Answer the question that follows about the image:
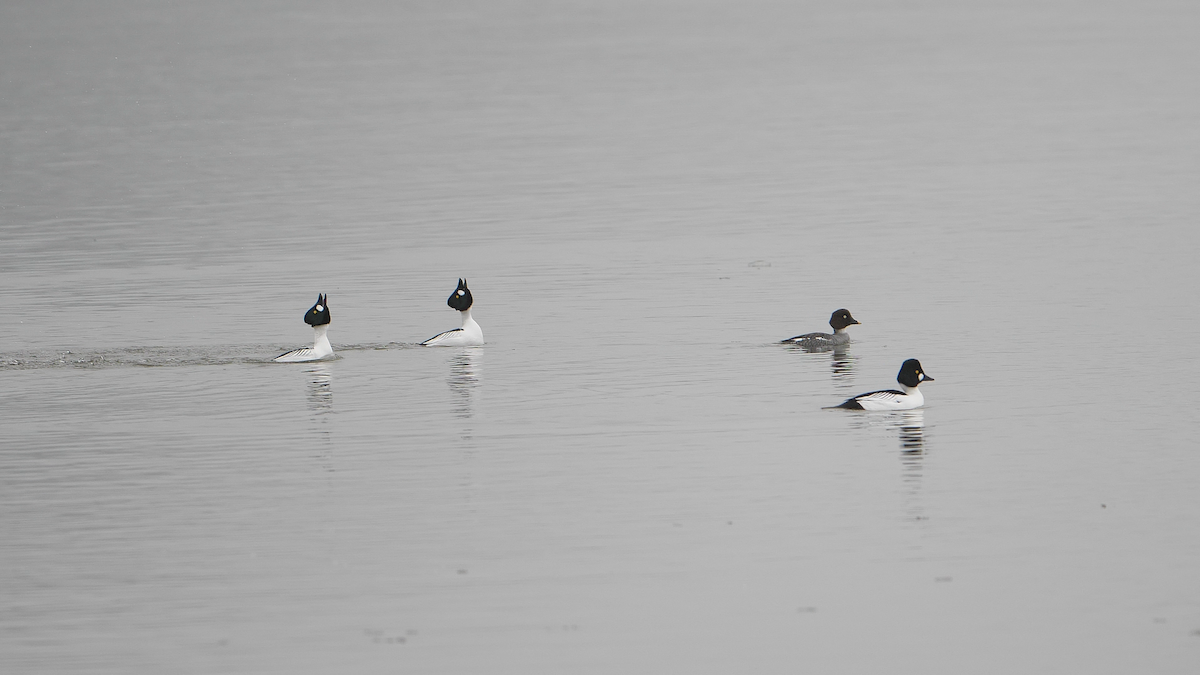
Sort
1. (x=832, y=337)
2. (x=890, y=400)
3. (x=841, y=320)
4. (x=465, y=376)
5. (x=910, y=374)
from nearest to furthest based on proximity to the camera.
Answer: (x=910, y=374) < (x=890, y=400) < (x=465, y=376) < (x=832, y=337) < (x=841, y=320)

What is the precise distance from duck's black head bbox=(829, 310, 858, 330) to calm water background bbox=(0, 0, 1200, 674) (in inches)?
20.0

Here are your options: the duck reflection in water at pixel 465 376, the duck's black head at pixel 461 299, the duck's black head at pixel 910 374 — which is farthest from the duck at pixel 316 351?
the duck's black head at pixel 910 374

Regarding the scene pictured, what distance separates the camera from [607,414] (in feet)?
65.6

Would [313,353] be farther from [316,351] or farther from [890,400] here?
[890,400]

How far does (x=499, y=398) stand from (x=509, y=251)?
17346 millimetres

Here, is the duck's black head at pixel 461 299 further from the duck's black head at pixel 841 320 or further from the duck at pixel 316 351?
the duck's black head at pixel 841 320

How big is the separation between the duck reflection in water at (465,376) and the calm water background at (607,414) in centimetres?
9

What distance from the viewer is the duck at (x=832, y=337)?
24.6m

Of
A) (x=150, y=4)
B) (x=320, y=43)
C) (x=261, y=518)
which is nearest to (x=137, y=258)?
(x=261, y=518)

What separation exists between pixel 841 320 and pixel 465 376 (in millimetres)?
5798

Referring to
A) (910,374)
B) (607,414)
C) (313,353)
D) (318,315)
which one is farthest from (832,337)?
(313,353)

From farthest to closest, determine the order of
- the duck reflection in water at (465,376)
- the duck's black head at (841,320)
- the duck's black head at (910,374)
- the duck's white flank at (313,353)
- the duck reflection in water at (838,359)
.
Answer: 1. the duck's black head at (841,320)
2. the duck's white flank at (313,353)
3. the duck reflection in water at (838,359)
4. the duck reflection in water at (465,376)
5. the duck's black head at (910,374)

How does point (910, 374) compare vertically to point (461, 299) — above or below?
below

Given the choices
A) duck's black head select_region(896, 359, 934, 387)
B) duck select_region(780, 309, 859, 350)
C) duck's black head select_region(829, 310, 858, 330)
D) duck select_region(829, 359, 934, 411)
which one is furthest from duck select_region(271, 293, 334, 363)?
duck's black head select_region(896, 359, 934, 387)
